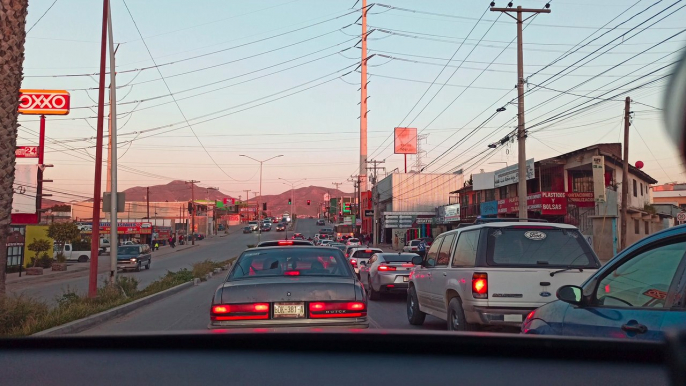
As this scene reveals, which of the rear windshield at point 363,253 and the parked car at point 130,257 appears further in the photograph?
the parked car at point 130,257

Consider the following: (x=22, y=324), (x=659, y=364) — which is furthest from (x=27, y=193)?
(x=659, y=364)

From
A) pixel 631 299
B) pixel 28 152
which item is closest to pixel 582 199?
pixel 631 299

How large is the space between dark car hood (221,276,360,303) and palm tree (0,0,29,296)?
6.56 metres

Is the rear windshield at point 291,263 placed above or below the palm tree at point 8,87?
below

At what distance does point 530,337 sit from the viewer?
321cm

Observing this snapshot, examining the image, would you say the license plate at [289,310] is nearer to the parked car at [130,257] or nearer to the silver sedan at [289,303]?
the silver sedan at [289,303]

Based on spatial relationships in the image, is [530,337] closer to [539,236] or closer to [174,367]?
[174,367]

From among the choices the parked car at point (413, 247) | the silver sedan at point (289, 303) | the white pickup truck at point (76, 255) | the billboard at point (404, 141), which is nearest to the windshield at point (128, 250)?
the white pickup truck at point (76, 255)

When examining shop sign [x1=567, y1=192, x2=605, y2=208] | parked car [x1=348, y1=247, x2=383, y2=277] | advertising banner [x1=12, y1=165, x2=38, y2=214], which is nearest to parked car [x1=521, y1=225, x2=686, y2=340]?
parked car [x1=348, y1=247, x2=383, y2=277]

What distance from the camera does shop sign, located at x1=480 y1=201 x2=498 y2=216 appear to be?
44.6m

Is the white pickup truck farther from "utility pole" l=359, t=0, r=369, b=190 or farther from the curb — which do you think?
the curb

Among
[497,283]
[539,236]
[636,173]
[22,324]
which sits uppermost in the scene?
[636,173]

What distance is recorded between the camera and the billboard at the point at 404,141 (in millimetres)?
80000

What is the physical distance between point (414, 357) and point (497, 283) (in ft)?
19.5
